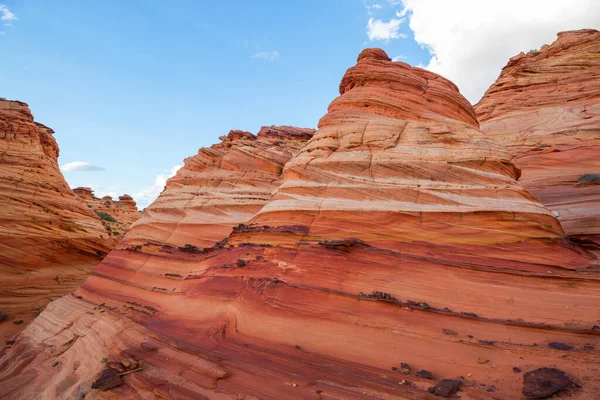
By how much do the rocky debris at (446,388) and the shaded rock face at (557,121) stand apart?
7496mm

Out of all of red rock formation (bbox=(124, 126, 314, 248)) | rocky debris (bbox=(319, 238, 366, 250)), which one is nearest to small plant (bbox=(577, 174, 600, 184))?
rocky debris (bbox=(319, 238, 366, 250))

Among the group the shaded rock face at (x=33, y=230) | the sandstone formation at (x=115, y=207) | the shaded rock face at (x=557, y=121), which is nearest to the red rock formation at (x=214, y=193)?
the shaded rock face at (x=33, y=230)

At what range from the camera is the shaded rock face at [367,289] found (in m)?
5.51

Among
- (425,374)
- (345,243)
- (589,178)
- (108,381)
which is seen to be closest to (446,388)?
(425,374)

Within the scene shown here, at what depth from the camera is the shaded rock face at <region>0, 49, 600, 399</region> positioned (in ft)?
18.1

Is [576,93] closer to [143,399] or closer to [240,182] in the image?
[240,182]

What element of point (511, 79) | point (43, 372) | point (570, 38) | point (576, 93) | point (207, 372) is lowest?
point (43, 372)

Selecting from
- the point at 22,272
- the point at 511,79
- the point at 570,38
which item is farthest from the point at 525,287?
the point at 570,38

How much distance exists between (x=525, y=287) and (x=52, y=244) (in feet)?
70.0

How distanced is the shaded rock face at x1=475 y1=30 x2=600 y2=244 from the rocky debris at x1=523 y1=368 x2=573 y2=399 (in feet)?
21.7

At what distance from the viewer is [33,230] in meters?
17.1

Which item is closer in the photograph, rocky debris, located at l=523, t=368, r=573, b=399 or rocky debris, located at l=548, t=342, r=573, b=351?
rocky debris, located at l=523, t=368, r=573, b=399

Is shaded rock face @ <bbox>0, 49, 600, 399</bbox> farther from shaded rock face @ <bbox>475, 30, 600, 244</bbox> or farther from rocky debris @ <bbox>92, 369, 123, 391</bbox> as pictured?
shaded rock face @ <bbox>475, 30, 600, 244</bbox>

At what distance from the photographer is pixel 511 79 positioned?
24.5m
